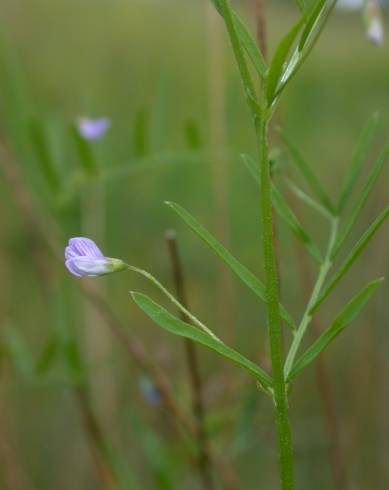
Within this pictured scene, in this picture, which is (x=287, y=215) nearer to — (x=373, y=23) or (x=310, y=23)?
(x=310, y=23)

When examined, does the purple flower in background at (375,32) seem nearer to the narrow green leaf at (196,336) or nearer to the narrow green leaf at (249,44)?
the narrow green leaf at (249,44)

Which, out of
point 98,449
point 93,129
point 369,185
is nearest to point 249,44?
point 369,185

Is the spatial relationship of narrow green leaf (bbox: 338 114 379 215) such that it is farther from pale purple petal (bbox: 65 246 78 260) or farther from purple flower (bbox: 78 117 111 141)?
purple flower (bbox: 78 117 111 141)

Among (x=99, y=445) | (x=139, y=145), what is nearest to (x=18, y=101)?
(x=139, y=145)

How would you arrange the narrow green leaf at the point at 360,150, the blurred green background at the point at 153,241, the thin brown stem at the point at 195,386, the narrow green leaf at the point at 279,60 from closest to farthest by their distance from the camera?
the narrow green leaf at the point at 279,60 < the narrow green leaf at the point at 360,150 < the thin brown stem at the point at 195,386 < the blurred green background at the point at 153,241

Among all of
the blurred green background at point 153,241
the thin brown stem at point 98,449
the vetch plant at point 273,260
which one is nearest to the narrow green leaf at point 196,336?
the vetch plant at point 273,260

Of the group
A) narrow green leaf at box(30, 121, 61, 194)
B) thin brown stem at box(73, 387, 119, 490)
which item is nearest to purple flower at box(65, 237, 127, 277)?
narrow green leaf at box(30, 121, 61, 194)
